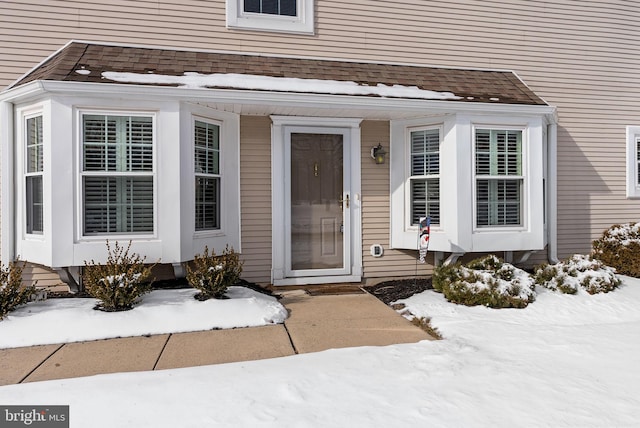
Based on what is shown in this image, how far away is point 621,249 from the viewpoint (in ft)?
21.5

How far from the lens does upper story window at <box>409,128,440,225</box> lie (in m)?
6.27

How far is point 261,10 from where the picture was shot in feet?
20.9

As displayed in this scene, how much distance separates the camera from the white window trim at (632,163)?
25.1 feet

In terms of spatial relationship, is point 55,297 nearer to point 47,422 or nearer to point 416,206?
point 47,422

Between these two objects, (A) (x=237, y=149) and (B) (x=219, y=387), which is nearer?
(B) (x=219, y=387)

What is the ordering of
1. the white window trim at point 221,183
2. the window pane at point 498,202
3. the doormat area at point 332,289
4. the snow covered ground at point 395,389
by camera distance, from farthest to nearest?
the window pane at point 498,202 < the doormat area at point 332,289 < the white window trim at point 221,183 < the snow covered ground at point 395,389

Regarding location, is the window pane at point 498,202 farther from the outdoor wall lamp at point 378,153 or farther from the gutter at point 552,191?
the outdoor wall lamp at point 378,153

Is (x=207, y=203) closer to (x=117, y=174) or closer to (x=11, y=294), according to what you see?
(x=117, y=174)

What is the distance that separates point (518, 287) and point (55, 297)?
5.59 meters

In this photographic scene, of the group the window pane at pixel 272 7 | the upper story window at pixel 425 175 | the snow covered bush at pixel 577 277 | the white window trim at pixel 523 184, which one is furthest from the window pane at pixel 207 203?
the snow covered bush at pixel 577 277

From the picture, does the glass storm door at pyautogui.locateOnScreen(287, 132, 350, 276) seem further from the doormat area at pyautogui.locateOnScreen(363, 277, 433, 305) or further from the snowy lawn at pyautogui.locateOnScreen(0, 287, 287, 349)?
the snowy lawn at pyautogui.locateOnScreen(0, 287, 287, 349)

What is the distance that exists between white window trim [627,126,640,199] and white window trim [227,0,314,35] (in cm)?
595

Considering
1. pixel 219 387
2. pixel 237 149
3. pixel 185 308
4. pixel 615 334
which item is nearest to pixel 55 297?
pixel 185 308

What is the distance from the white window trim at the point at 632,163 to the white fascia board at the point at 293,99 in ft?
7.80
